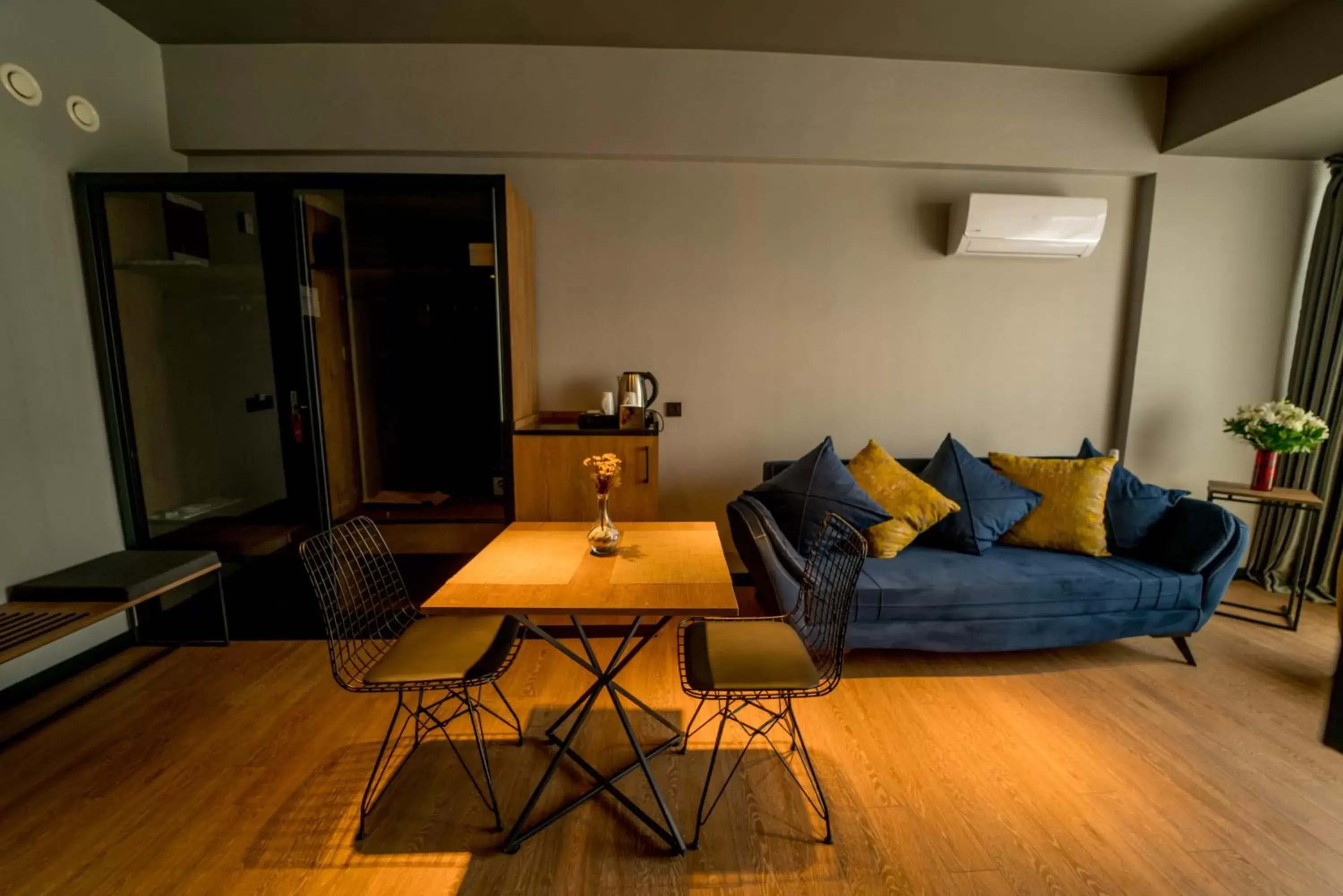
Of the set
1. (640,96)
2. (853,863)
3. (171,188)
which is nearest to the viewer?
(853,863)

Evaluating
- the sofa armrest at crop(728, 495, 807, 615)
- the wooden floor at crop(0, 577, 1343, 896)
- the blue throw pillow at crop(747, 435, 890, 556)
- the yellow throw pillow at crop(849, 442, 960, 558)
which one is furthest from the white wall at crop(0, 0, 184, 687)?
the yellow throw pillow at crop(849, 442, 960, 558)

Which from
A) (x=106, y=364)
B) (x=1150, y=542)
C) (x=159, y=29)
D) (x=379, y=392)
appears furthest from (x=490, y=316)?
(x=1150, y=542)

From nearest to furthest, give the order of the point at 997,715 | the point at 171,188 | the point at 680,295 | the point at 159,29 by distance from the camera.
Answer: the point at 997,715, the point at 171,188, the point at 159,29, the point at 680,295

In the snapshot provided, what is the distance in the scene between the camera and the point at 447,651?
1.73 metres

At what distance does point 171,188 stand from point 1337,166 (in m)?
6.01

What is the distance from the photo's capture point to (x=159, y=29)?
274 centimetres

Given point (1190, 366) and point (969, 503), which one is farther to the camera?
point (1190, 366)

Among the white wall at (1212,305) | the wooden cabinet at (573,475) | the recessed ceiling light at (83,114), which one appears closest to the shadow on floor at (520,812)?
the wooden cabinet at (573,475)

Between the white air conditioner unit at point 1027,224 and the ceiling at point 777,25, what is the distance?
72 cm

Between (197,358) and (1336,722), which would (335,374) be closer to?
(197,358)

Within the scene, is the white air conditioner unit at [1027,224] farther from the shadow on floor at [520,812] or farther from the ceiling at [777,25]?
the shadow on floor at [520,812]

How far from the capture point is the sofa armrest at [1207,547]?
2.46m

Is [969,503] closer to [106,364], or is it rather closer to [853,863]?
[853,863]

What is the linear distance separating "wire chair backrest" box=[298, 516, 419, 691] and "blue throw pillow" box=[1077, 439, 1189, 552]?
326cm
